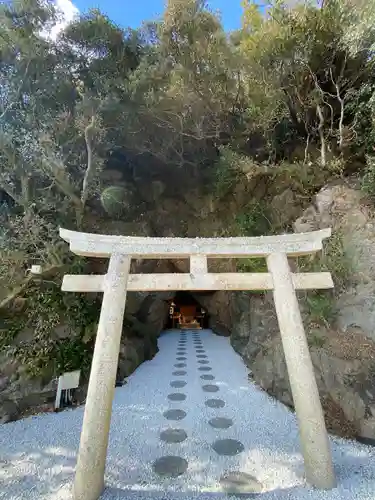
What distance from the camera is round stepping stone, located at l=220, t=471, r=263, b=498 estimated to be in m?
2.69

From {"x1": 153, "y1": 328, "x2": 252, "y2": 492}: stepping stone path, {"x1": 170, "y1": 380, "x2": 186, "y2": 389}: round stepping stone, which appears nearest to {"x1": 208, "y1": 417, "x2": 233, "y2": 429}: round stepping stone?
{"x1": 153, "y1": 328, "x2": 252, "y2": 492}: stepping stone path

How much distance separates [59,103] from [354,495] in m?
9.56

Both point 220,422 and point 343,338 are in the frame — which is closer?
point 220,422

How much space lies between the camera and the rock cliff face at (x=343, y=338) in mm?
3725

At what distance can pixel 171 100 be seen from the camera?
6.96 meters

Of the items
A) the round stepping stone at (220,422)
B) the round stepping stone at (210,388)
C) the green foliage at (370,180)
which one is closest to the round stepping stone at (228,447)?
the round stepping stone at (220,422)

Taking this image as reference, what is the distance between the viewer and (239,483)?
2.81 meters

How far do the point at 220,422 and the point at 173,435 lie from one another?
82 cm

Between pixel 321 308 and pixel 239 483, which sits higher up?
pixel 321 308

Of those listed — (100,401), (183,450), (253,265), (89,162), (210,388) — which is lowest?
(183,450)

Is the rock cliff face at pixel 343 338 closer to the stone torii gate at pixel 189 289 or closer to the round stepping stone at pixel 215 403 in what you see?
the round stepping stone at pixel 215 403

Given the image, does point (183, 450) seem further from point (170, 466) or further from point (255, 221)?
point (255, 221)

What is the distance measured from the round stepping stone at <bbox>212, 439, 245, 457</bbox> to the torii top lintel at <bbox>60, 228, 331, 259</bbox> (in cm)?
262

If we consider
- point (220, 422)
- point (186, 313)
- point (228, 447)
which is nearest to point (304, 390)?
point (228, 447)
